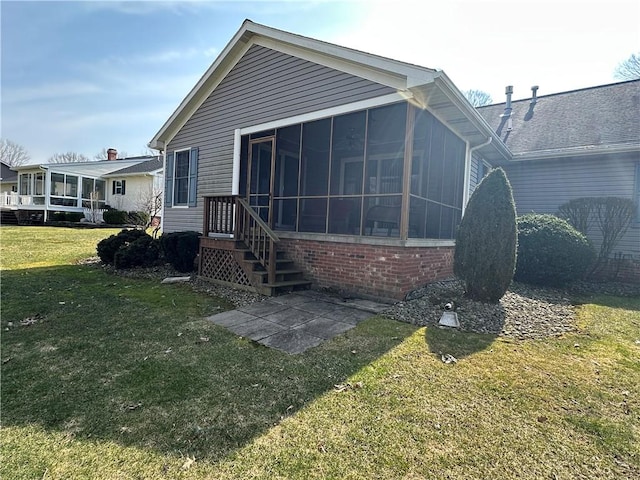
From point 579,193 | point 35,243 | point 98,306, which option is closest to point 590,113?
point 579,193

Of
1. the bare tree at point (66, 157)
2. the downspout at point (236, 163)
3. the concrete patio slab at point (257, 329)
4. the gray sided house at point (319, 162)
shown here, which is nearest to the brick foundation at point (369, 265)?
the gray sided house at point (319, 162)

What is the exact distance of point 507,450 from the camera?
2242mm

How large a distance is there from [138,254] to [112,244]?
966mm

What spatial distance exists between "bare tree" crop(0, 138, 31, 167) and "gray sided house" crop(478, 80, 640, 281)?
226 ft

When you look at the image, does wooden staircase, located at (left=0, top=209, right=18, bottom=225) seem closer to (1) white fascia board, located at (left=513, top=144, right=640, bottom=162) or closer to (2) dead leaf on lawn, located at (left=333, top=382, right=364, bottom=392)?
(2) dead leaf on lawn, located at (left=333, top=382, right=364, bottom=392)

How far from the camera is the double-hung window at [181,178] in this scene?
32.4 ft

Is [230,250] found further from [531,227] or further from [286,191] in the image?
[531,227]

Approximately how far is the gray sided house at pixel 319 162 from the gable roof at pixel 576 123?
74.9 inches

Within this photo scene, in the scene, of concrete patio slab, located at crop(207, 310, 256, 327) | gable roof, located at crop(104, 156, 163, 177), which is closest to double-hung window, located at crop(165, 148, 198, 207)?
concrete patio slab, located at crop(207, 310, 256, 327)

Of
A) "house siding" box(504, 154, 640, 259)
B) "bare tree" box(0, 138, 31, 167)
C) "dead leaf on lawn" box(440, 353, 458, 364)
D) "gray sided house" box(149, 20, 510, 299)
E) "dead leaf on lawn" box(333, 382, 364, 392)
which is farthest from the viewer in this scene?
"bare tree" box(0, 138, 31, 167)

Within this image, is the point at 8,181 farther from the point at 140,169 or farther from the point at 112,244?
the point at 112,244

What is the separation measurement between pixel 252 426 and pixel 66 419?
1418 millimetres

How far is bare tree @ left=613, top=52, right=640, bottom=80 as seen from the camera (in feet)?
55.7

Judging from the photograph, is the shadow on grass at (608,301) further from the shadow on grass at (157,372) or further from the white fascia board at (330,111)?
the white fascia board at (330,111)
